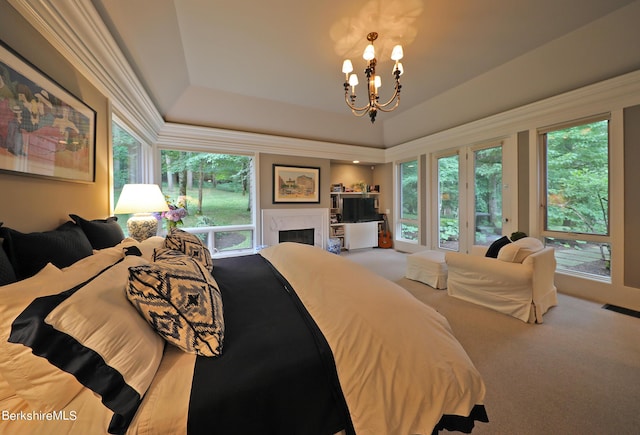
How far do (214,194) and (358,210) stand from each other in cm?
333

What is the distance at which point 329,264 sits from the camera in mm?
1516

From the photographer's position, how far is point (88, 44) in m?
1.64

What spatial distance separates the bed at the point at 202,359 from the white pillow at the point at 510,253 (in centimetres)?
201

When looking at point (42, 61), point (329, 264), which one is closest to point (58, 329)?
point (329, 264)

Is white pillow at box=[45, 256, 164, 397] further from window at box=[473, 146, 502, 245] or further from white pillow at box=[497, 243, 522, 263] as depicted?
window at box=[473, 146, 502, 245]

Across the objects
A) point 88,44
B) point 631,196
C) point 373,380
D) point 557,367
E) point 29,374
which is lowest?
point 557,367

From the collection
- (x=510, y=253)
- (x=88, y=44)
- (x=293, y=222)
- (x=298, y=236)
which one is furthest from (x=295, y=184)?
(x=510, y=253)

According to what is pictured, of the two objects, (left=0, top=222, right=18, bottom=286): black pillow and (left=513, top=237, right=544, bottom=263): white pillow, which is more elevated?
(left=0, top=222, right=18, bottom=286): black pillow

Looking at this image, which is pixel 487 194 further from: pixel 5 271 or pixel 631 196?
pixel 5 271

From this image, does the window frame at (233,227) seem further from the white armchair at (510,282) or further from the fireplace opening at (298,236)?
the white armchair at (510,282)

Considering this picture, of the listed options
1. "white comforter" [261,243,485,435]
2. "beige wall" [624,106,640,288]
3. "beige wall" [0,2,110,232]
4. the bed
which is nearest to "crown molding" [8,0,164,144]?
"beige wall" [0,2,110,232]

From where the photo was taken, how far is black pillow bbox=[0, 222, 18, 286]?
2.90 ft

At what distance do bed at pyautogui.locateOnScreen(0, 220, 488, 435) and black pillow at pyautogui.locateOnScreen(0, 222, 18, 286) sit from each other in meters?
0.01

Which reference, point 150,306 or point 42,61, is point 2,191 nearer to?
point 42,61
